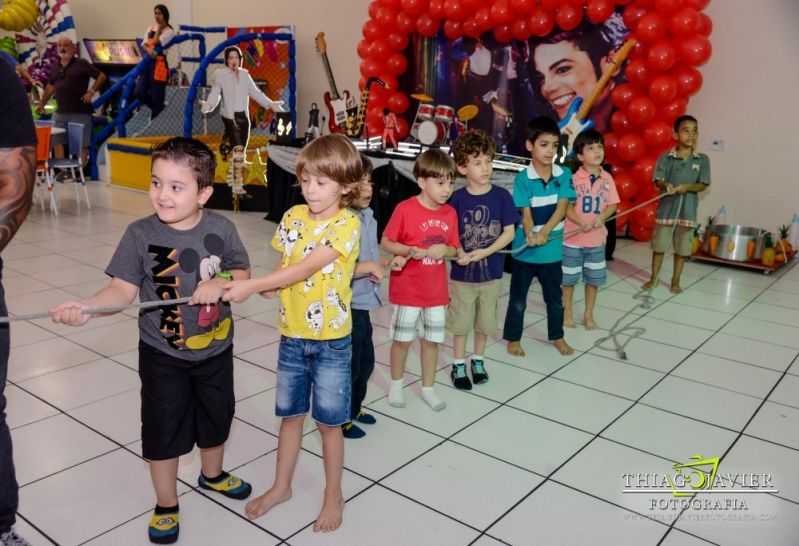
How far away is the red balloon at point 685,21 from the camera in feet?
18.1

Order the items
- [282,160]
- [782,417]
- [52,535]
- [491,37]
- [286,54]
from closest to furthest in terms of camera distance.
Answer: [52,535] < [782,417] < [282,160] < [491,37] < [286,54]

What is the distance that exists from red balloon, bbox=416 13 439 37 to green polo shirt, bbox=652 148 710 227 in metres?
3.46

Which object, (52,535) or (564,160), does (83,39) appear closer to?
(564,160)

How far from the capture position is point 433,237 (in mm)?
2748

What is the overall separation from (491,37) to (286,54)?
3359 mm

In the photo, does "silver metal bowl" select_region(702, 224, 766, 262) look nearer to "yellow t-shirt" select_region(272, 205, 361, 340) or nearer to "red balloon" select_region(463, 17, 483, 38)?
"red balloon" select_region(463, 17, 483, 38)

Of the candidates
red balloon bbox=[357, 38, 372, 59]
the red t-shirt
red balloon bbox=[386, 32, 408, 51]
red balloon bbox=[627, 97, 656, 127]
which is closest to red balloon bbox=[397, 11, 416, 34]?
red balloon bbox=[386, 32, 408, 51]

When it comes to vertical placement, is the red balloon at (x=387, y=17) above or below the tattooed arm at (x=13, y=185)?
above

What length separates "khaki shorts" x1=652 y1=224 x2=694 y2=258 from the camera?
4.87 meters

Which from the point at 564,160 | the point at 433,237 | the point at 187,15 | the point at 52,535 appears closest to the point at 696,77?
the point at 564,160

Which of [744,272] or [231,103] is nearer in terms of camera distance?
[744,272]

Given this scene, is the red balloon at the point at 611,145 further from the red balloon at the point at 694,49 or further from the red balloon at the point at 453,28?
the red balloon at the point at 453,28

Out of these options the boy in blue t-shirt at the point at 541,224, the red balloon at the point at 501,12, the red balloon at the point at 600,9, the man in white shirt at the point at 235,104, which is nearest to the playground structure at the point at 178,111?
the man in white shirt at the point at 235,104

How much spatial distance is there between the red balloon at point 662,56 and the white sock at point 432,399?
13.2ft
